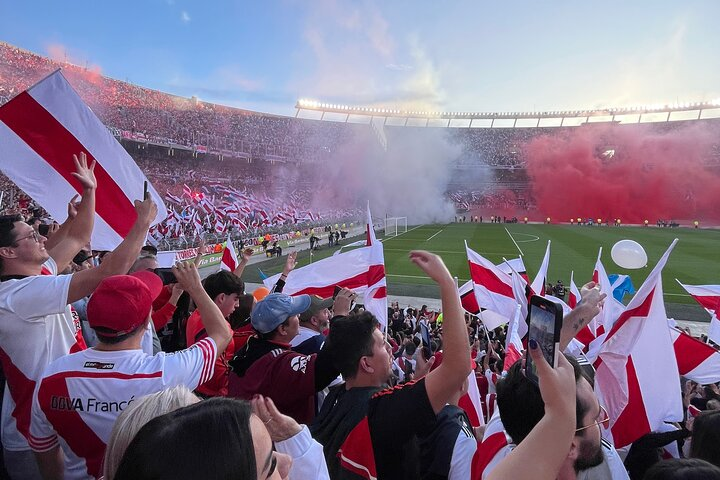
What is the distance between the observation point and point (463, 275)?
20.8m

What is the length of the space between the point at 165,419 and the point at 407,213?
56336mm

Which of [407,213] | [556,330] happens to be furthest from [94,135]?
[407,213]

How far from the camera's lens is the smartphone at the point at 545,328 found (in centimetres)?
127

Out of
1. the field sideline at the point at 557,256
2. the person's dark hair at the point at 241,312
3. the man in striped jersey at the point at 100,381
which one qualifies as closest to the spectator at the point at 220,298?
the person's dark hair at the point at 241,312

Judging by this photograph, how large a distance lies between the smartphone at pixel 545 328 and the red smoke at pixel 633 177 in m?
61.4

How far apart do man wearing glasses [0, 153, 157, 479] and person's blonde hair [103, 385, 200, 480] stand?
116 centimetres

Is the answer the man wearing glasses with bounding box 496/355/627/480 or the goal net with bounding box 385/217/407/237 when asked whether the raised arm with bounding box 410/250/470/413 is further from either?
the goal net with bounding box 385/217/407/237

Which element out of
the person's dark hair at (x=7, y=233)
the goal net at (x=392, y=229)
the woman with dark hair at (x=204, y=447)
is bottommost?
the woman with dark hair at (x=204, y=447)

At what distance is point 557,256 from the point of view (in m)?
26.8

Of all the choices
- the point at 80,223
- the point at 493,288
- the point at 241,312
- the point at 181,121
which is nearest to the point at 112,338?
the point at 80,223

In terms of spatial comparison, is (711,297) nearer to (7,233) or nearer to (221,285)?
(221,285)

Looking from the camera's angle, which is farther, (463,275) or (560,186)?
(560,186)

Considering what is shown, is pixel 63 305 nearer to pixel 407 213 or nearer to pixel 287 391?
pixel 287 391

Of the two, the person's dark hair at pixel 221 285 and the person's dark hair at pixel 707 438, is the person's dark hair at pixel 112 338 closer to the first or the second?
the person's dark hair at pixel 221 285
